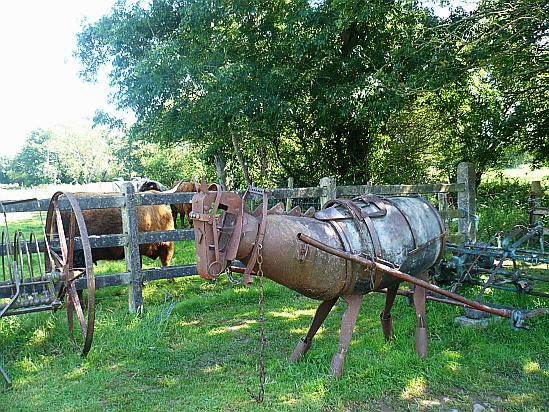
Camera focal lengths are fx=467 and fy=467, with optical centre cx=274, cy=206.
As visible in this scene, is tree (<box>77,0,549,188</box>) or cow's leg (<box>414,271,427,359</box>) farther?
tree (<box>77,0,549,188</box>)

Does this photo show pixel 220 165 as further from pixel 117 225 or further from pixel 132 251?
pixel 132 251

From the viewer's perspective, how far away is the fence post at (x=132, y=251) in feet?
19.2

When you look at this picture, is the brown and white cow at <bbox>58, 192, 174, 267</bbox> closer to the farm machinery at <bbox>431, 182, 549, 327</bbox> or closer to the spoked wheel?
the spoked wheel

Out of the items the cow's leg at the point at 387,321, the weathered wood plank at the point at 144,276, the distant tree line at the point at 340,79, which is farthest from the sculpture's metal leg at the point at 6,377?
the distant tree line at the point at 340,79

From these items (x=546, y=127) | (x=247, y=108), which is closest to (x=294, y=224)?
Answer: (x=247, y=108)

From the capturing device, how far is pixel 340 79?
11555 millimetres

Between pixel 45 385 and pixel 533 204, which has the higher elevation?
pixel 533 204

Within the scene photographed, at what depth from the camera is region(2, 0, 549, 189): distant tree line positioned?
9.31 m

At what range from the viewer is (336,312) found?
6125mm

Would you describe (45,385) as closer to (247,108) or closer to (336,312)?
(336,312)

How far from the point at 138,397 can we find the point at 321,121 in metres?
9.90

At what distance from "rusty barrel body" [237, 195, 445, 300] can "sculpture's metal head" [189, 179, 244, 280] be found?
0.35 ft

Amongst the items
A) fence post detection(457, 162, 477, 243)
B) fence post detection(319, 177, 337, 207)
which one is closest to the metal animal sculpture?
fence post detection(319, 177, 337, 207)

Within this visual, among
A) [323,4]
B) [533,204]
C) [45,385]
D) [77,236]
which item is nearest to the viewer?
[45,385]
